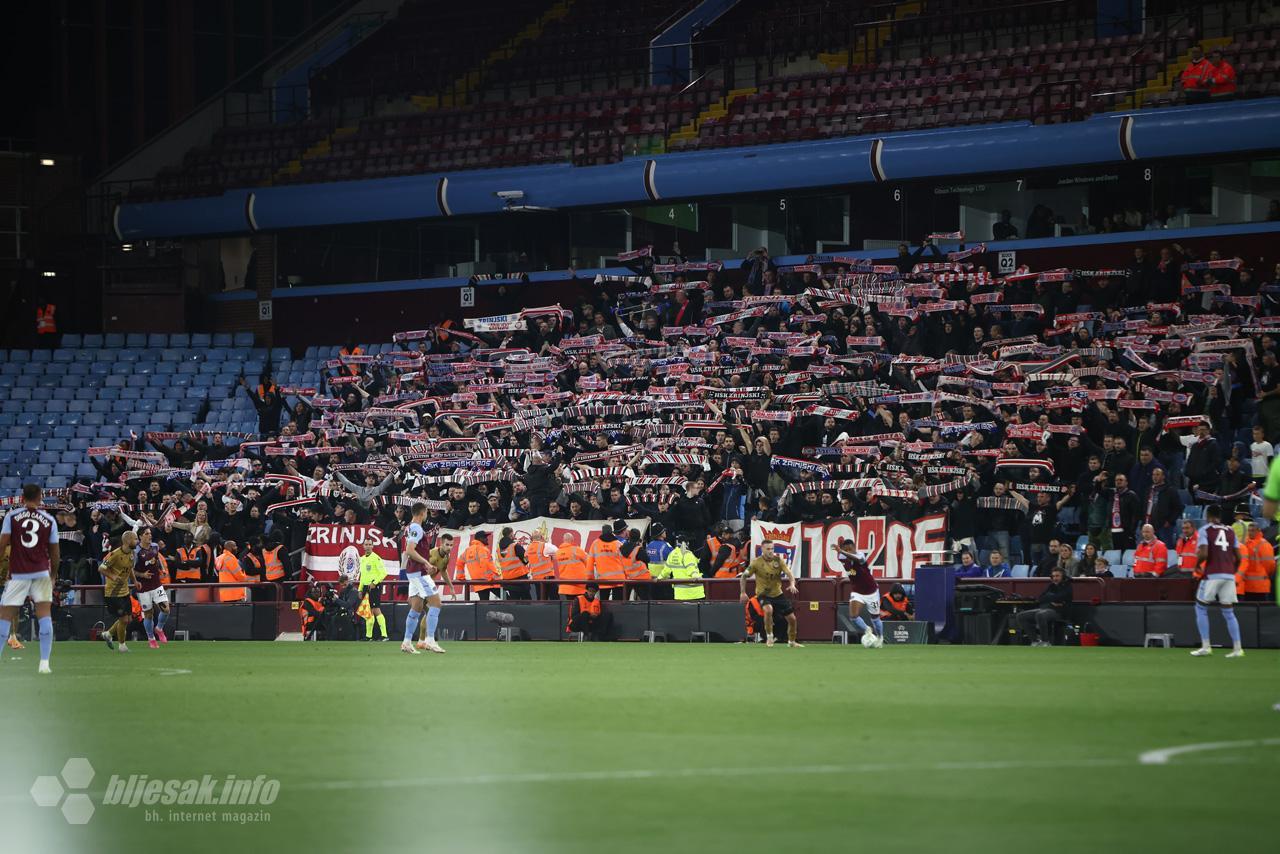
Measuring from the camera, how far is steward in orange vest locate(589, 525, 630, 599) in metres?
32.0

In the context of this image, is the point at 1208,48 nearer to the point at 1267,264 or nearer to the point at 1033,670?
the point at 1267,264

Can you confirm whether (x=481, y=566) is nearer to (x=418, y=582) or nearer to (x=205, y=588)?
(x=205, y=588)

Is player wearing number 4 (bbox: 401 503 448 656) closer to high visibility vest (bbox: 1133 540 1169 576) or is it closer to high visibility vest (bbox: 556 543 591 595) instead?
high visibility vest (bbox: 556 543 591 595)

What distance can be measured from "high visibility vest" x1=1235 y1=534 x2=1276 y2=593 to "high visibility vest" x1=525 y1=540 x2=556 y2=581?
12.5 m

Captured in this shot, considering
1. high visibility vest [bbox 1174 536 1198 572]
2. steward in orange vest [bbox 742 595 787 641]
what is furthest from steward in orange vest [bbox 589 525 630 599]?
high visibility vest [bbox 1174 536 1198 572]

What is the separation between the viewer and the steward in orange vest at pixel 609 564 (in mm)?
31953

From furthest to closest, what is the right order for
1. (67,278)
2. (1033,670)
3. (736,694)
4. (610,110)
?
(67,278), (610,110), (1033,670), (736,694)

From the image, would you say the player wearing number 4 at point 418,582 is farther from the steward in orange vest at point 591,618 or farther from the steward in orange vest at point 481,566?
the steward in orange vest at point 481,566

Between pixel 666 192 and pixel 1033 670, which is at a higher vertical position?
pixel 666 192

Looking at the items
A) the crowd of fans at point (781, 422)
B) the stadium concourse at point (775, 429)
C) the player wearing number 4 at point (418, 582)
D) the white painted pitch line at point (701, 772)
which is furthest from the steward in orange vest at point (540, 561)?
the white painted pitch line at point (701, 772)

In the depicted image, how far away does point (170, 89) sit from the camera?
182 feet

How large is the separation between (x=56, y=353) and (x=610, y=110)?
16.9 m

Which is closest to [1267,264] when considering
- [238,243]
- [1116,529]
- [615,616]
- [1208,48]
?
[1208,48]

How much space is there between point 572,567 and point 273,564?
7110 millimetres
